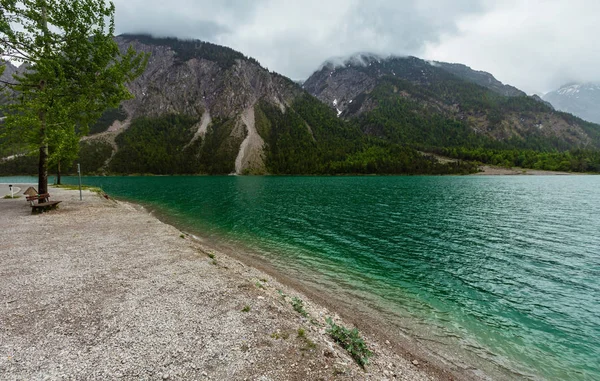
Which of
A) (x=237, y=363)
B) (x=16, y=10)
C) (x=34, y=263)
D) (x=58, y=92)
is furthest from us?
(x=58, y=92)

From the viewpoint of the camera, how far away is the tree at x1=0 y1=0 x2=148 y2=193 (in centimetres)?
2381

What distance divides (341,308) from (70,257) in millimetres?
16045

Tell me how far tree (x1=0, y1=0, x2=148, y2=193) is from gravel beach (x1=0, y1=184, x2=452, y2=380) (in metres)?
15.2

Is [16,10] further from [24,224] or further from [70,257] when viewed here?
[70,257]

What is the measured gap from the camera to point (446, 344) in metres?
11.5

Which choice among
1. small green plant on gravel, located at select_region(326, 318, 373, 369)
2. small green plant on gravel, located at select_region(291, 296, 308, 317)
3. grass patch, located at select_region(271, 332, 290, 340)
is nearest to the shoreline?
small green plant on gravel, located at select_region(326, 318, 373, 369)

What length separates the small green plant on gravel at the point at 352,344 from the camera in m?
8.40

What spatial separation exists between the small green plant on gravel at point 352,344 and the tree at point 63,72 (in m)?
29.4

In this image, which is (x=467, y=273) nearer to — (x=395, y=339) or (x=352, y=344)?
(x=395, y=339)

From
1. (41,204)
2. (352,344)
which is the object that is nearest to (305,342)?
(352,344)

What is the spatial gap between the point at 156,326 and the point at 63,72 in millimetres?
28656

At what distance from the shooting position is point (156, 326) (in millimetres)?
8844

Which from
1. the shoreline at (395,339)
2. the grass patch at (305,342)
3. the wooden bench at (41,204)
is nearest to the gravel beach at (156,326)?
the grass patch at (305,342)

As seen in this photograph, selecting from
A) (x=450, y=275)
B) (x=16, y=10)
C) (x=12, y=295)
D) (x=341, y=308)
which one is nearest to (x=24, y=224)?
(x=12, y=295)
